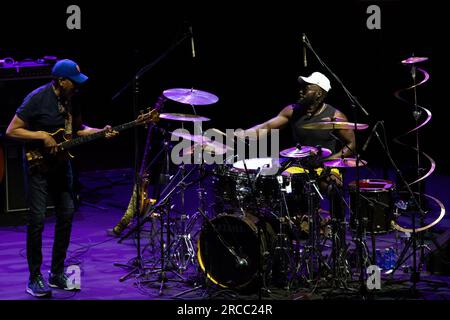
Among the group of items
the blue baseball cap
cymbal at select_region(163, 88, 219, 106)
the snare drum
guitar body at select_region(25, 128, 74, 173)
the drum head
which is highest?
the blue baseball cap

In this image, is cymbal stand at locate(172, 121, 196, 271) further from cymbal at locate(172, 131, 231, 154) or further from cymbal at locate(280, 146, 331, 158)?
cymbal at locate(280, 146, 331, 158)

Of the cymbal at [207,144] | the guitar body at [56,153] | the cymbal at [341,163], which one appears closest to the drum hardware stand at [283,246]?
the cymbal at [341,163]

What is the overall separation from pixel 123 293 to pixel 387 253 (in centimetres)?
247

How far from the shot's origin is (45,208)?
593 cm

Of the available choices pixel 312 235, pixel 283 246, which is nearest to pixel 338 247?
pixel 312 235

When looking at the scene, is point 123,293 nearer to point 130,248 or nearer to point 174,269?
point 174,269

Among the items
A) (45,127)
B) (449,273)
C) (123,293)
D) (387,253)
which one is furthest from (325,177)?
(45,127)

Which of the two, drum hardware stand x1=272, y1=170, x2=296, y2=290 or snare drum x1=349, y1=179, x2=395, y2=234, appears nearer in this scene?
drum hardware stand x1=272, y1=170, x2=296, y2=290

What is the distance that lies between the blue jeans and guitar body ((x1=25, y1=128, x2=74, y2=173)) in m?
0.05

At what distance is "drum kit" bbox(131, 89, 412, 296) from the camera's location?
5977 millimetres

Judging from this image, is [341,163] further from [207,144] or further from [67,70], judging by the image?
[67,70]

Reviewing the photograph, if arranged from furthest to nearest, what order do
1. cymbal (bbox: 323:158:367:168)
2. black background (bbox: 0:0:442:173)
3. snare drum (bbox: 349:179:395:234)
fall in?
black background (bbox: 0:0:442:173) < snare drum (bbox: 349:179:395:234) < cymbal (bbox: 323:158:367:168)

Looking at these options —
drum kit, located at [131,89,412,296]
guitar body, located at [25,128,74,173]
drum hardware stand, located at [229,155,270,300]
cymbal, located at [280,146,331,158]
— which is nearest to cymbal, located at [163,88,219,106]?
drum kit, located at [131,89,412,296]

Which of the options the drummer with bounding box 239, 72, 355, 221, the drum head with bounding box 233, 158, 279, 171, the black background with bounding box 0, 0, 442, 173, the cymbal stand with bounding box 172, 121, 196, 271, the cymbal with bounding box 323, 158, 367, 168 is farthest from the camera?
the black background with bounding box 0, 0, 442, 173
